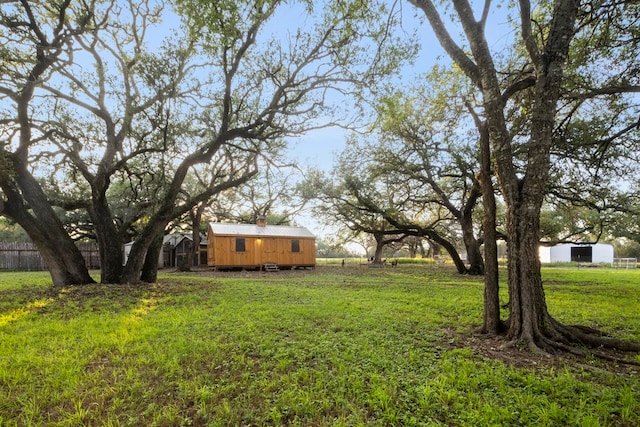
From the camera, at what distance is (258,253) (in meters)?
21.3

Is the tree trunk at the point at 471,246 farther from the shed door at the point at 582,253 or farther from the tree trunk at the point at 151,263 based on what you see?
the shed door at the point at 582,253

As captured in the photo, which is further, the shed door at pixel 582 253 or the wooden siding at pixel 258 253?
the shed door at pixel 582 253

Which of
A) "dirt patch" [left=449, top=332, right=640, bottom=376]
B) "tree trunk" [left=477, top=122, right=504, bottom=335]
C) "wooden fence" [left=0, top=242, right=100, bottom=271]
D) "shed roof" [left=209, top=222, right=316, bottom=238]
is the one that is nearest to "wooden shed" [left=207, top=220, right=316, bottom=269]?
"shed roof" [left=209, top=222, right=316, bottom=238]

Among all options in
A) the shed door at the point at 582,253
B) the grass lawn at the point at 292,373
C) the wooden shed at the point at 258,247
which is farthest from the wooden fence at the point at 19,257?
the shed door at the point at 582,253

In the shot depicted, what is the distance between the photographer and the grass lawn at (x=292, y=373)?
269 cm

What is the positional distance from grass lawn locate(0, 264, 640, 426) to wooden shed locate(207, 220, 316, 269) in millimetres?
14071

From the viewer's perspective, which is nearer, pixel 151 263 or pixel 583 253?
pixel 151 263

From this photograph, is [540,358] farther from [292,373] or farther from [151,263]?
[151,263]

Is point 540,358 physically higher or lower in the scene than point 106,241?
lower

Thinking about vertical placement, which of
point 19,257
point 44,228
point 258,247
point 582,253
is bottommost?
point 582,253

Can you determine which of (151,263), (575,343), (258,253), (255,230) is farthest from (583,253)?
(151,263)

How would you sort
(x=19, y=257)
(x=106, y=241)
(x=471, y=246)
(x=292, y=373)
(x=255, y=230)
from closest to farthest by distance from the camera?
(x=292, y=373) → (x=106, y=241) → (x=471, y=246) → (x=19, y=257) → (x=255, y=230)

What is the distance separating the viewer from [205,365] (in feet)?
12.1

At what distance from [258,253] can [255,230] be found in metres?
1.61
